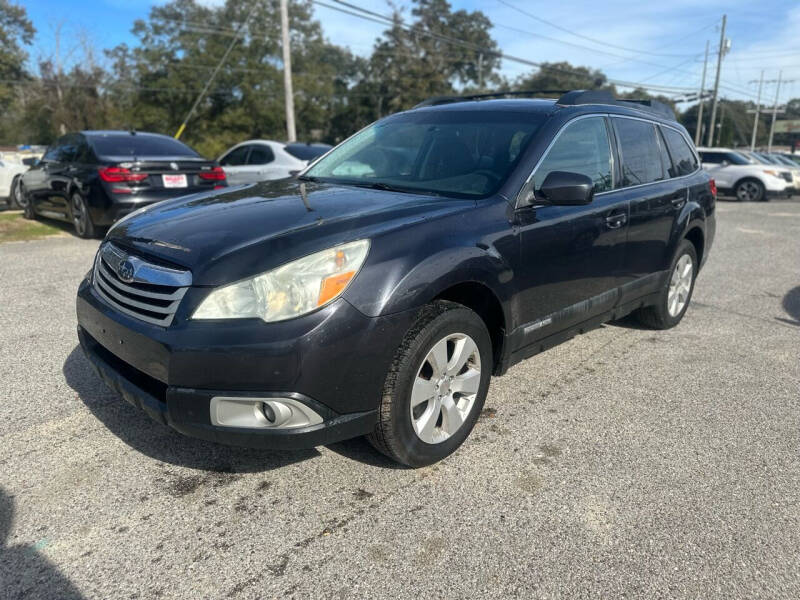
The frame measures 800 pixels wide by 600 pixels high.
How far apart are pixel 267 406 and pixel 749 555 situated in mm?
1971

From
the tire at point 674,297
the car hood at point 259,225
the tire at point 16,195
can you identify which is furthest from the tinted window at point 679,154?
the tire at point 16,195

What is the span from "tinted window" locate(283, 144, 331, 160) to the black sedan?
8.47 feet

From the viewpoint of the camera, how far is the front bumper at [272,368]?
2344 mm

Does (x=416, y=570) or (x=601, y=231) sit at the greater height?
(x=601, y=231)

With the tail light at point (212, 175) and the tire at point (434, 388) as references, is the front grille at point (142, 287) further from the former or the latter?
the tail light at point (212, 175)

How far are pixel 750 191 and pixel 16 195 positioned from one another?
2120 centimetres

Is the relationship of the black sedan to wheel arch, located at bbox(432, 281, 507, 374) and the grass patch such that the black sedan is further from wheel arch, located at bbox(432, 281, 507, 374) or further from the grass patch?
wheel arch, located at bbox(432, 281, 507, 374)

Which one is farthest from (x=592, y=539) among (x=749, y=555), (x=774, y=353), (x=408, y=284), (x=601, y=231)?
Answer: (x=774, y=353)

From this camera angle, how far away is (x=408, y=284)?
2.60 metres

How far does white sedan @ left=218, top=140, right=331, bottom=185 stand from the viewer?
11.3m

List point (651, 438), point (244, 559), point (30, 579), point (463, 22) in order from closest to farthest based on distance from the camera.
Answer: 1. point (30, 579)
2. point (244, 559)
3. point (651, 438)
4. point (463, 22)

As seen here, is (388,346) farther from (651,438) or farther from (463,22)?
(463,22)

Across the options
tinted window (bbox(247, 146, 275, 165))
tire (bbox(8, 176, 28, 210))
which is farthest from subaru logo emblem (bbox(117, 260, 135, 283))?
tire (bbox(8, 176, 28, 210))

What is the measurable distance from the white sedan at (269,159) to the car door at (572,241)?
7.85 metres
